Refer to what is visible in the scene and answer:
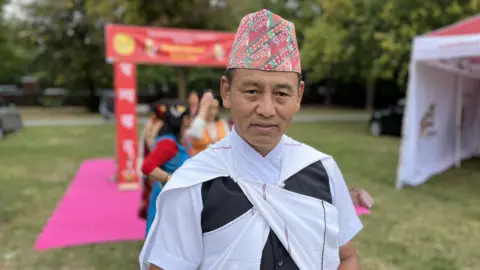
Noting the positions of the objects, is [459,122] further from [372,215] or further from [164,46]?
[164,46]

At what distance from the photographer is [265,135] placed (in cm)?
129

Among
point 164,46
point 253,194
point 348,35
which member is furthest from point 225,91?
point 348,35

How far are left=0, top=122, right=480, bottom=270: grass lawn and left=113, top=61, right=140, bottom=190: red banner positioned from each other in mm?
1081

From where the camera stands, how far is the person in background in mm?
3867

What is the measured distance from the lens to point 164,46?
7.54 meters

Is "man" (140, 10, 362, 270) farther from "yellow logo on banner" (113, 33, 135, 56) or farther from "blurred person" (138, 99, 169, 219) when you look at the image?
"yellow logo on banner" (113, 33, 135, 56)

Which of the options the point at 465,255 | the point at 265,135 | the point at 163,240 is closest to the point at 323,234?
the point at 265,135

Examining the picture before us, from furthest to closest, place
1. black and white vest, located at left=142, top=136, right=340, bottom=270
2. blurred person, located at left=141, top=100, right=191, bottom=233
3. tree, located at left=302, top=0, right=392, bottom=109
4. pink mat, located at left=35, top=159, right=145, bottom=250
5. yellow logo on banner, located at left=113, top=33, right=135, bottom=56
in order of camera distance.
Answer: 1. tree, located at left=302, top=0, right=392, bottom=109
2. yellow logo on banner, located at left=113, top=33, right=135, bottom=56
3. pink mat, located at left=35, top=159, right=145, bottom=250
4. blurred person, located at left=141, top=100, right=191, bottom=233
5. black and white vest, located at left=142, top=136, right=340, bottom=270

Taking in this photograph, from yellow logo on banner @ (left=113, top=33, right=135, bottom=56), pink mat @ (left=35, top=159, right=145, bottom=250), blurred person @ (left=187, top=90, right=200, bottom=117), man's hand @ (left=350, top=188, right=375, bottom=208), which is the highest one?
yellow logo on banner @ (left=113, top=33, right=135, bottom=56)

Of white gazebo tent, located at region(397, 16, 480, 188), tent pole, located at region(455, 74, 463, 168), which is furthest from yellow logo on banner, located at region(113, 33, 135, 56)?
tent pole, located at region(455, 74, 463, 168)

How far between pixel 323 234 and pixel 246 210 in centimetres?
27

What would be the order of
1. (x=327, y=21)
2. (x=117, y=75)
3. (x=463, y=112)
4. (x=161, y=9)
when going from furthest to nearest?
1. (x=161, y=9)
2. (x=327, y=21)
3. (x=463, y=112)
4. (x=117, y=75)

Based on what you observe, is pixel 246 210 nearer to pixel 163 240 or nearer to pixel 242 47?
pixel 163 240

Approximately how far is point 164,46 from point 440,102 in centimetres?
509
